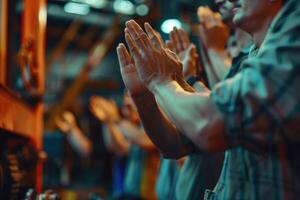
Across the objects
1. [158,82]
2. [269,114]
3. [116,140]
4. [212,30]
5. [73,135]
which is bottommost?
[269,114]

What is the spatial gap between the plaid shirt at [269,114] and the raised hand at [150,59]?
22cm

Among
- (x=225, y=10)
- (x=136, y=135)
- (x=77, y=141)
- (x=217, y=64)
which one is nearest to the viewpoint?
(x=225, y=10)

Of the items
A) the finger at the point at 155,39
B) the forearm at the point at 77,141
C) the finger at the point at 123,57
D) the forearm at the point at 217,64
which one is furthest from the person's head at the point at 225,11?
the forearm at the point at 77,141

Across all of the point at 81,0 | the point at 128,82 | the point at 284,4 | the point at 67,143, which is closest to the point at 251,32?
the point at 284,4

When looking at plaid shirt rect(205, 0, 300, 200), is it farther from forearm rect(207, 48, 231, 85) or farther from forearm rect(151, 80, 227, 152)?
forearm rect(207, 48, 231, 85)

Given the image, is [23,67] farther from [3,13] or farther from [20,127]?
[20,127]

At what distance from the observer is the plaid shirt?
1.11m

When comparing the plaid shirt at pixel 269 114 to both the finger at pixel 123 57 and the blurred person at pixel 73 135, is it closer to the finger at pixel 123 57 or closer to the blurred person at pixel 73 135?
the finger at pixel 123 57

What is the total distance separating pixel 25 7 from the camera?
114 inches

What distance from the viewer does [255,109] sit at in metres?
1.11

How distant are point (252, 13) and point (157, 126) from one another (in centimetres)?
56

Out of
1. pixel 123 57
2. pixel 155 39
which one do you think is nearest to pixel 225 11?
pixel 123 57

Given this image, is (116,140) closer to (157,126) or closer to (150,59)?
(157,126)

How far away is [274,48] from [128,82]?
62 cm
